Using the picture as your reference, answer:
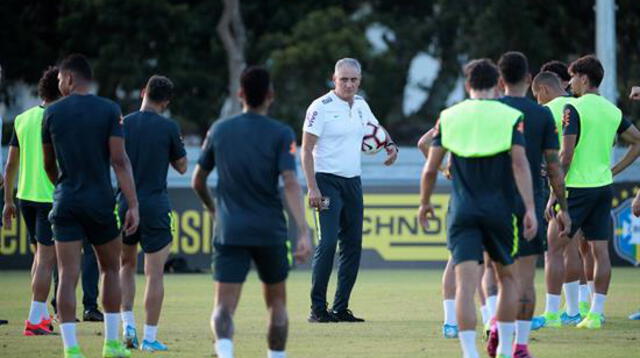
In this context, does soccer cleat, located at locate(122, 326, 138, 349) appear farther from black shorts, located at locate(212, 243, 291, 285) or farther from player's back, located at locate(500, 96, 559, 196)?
player's back, located at locate(500, 96, 559, 196)

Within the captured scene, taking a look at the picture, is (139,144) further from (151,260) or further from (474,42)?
(474,42)

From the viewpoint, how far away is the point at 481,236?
404 inches

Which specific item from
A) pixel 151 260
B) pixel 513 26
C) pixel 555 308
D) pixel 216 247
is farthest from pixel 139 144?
pixel 513 26

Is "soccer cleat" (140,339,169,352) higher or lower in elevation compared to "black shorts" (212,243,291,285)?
lower

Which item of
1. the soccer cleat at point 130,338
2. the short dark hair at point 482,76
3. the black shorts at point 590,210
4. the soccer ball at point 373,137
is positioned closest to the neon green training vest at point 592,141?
the black shorts at point 590,210

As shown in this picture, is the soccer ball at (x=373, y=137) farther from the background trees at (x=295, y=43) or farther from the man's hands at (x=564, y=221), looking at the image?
the background trees at (x=295, y=43)

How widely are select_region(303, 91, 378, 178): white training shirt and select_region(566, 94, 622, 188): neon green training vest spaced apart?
2330mm

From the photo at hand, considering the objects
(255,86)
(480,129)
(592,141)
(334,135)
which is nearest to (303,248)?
(255,86)

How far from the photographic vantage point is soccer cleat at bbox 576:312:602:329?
1361cm

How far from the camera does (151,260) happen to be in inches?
473

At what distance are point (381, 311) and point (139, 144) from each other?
4646 millimetres

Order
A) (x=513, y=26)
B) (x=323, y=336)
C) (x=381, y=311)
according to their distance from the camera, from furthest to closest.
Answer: (x=513, y=26) → (x=381, y=311) → (x=323, y=336)

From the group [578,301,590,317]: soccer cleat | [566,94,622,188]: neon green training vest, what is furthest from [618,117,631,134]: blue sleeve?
[578,301,590,317]: soccer cleat

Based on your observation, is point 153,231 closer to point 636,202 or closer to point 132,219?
point 132,219
